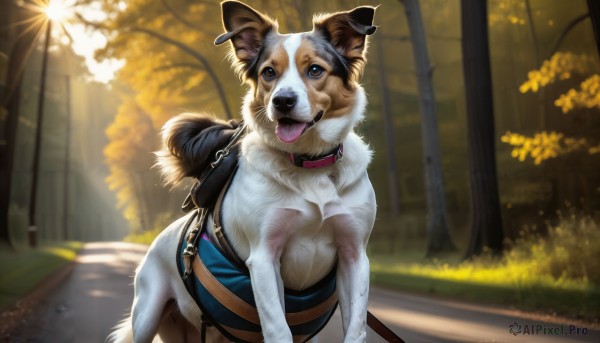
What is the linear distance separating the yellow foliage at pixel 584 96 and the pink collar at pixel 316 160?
23.7 ft

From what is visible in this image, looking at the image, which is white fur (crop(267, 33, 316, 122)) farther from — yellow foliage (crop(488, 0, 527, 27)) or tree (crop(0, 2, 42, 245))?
tree (crop(0, 2, 42, 245))

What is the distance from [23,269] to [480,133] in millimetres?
8889

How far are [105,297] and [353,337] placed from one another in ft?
27.1

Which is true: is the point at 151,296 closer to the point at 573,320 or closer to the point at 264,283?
the point at 264,283

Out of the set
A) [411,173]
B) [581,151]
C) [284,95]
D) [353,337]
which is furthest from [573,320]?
[411,173]

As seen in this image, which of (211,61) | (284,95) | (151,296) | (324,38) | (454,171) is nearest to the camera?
(284,95)

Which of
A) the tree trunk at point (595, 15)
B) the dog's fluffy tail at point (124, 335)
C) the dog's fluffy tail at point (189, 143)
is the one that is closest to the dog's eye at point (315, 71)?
the dog's fluffy tail at point (189, 143)

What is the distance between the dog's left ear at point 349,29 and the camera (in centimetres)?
339

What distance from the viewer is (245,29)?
11.6 feet

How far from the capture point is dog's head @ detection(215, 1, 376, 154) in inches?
129

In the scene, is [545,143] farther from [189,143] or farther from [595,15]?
[189,143]

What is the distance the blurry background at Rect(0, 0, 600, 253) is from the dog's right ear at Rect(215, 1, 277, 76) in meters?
7.27

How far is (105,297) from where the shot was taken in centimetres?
1091

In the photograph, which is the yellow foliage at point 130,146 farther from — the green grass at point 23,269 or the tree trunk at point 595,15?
the tree trunk at point 595,15
